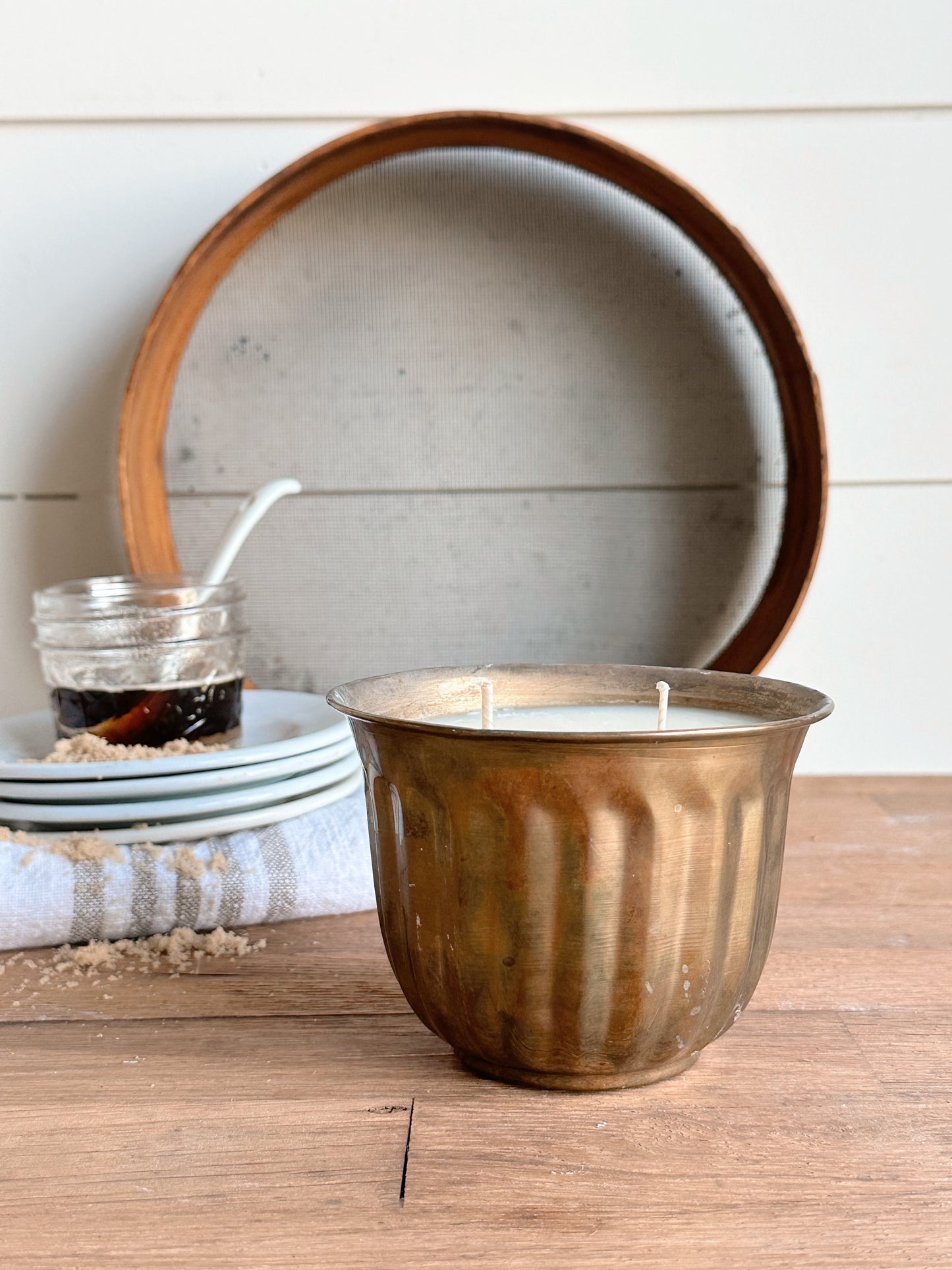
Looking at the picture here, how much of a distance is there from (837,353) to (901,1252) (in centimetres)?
63

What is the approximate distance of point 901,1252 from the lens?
0.27 m

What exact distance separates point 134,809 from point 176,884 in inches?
1.7

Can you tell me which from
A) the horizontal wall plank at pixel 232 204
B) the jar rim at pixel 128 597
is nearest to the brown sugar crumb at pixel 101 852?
the jar rim at pixel 128 597

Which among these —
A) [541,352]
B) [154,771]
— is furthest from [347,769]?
[541,352]

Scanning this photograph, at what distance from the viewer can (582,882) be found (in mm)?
313

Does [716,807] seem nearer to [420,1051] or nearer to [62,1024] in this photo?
[420,1051]

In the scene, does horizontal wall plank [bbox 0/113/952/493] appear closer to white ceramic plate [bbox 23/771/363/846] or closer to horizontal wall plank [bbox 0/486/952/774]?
horizontal wall plank [bbox 0/486/952/774]

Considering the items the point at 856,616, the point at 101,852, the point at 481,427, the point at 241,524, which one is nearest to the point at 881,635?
the point at 856,616

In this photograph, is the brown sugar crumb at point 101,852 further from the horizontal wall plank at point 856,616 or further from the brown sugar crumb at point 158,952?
the horizontal wall plank at point 856,616

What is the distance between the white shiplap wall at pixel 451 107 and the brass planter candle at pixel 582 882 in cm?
51

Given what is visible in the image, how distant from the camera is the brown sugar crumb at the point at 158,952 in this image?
1.52 feet

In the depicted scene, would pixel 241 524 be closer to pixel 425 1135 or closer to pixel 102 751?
pixel 102 751

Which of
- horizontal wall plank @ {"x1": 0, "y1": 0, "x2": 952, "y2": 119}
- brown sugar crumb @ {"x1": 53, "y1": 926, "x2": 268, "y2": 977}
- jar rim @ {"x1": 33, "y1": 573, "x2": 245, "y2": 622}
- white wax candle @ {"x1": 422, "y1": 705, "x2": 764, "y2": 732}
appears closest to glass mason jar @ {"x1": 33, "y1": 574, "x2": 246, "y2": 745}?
jar rim @ {"x1": 33, "y1": 573, "x2": 245, "y2": 622}

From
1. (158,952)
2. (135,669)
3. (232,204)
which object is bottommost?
(158,952)
